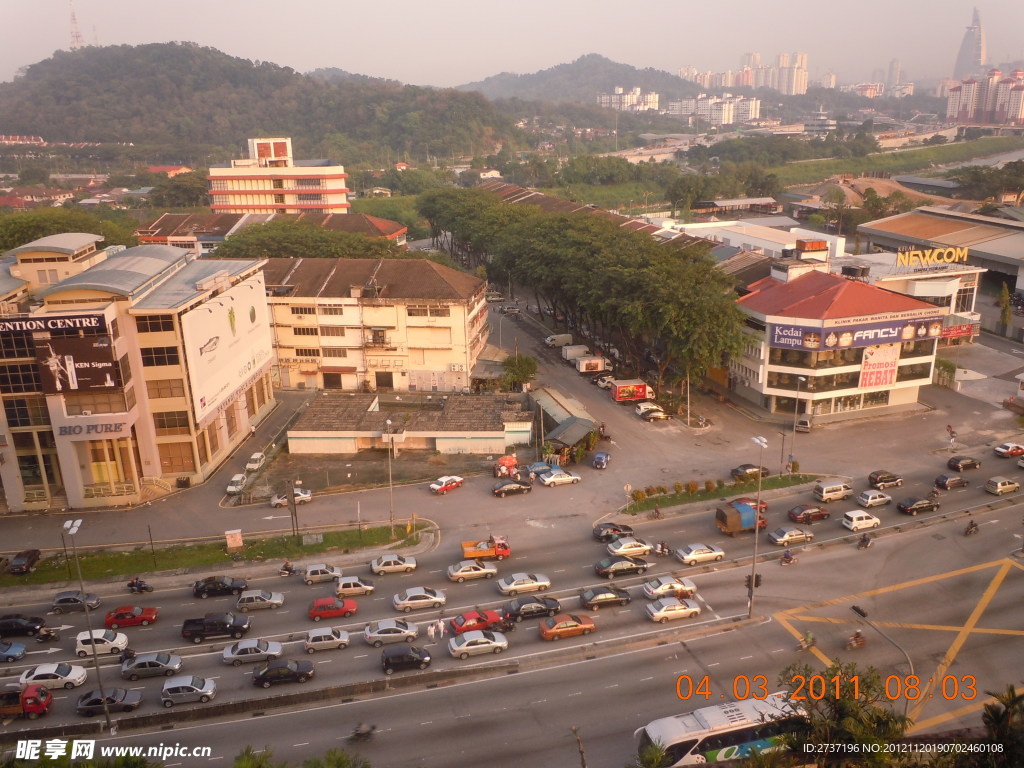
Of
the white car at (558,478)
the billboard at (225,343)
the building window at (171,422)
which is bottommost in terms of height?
the white car at (558,478)

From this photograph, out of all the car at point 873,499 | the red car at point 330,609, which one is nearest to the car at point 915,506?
the car at point 873,499

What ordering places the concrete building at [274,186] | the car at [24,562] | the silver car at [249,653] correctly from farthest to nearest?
the concrete building at [274,186] → the car at [24,562] → the silver car at [249,653]

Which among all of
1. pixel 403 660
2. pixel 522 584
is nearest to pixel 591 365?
pixel 522 584

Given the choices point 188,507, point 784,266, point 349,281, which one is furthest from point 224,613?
point 784,266

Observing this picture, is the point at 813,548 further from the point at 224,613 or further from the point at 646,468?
the point at 224,613

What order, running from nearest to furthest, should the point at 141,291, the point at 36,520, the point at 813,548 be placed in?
the point at 813,548
the point at 36,520
the point at 141,291

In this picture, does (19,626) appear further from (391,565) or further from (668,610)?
(668,610)

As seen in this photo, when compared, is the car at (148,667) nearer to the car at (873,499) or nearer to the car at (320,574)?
the car at (320,574)

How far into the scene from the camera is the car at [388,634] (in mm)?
32812

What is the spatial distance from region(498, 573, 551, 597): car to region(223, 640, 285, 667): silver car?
33.4 ft

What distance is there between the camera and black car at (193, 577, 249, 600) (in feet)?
121

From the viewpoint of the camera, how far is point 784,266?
6294 centimetres

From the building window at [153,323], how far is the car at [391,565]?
19.8m

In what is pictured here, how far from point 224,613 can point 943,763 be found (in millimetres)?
27690
